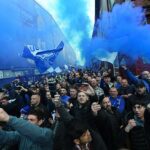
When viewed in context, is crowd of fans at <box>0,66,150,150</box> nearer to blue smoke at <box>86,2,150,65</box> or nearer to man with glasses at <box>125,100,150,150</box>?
man with glasses at <box>125,100,150,150</box>

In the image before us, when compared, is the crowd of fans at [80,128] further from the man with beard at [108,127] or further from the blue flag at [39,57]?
the blue flag at [39,57]

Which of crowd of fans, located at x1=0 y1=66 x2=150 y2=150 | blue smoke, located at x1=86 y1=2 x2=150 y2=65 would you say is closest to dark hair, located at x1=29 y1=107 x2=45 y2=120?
crowd of fans, located at x1=0 y1=66 x2=150 y2=150

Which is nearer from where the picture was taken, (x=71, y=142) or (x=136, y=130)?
(x=71, y=142)

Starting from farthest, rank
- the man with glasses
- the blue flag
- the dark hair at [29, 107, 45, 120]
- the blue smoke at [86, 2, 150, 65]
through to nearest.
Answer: the blue flag
the blue smoke at [86, 2, 150, 65]
the man with glasses
the dark hair at [29, 107, 45, 120]

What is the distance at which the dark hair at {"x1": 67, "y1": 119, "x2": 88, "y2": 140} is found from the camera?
360 centimetres

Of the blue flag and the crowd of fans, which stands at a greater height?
the blue flag

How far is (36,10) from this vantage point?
25391 millimetres

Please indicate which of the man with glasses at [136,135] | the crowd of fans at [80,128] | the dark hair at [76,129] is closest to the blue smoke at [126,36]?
the crowd of fans at [80,128]

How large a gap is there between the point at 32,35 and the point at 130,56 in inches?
509

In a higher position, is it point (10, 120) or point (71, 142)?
point (10, 120)

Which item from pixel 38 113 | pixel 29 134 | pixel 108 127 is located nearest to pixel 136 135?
pixel 108 127

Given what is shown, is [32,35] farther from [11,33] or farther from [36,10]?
[11,33]

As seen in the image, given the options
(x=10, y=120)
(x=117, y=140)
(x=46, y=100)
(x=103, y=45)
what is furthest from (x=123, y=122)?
(x=103, y=45)

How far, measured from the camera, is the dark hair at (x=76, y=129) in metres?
3.60
